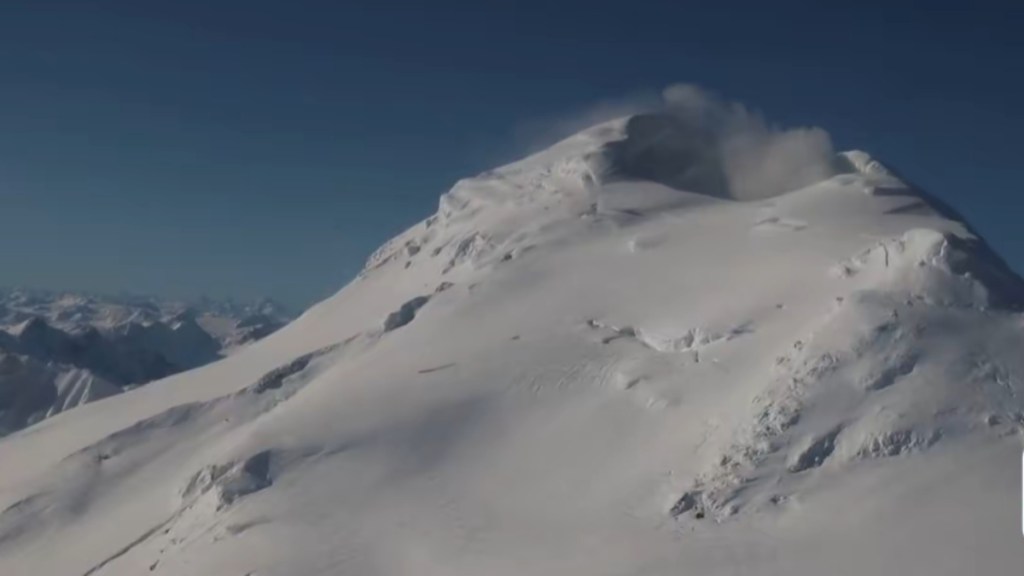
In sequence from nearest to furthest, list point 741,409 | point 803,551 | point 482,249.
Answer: point 803,551 < point 741,409 < point 482,249

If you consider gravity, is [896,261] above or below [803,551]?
above

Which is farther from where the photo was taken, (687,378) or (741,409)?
(687,378)

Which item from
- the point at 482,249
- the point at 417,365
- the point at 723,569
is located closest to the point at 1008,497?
the point at 723,569

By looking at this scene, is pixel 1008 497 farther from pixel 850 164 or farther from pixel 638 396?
pixel 850 164

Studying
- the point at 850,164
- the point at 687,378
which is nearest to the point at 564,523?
the point at 687,378

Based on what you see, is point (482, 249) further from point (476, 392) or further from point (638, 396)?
point (638, 396)

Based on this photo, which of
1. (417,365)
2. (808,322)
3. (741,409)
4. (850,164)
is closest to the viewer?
(741,409)
